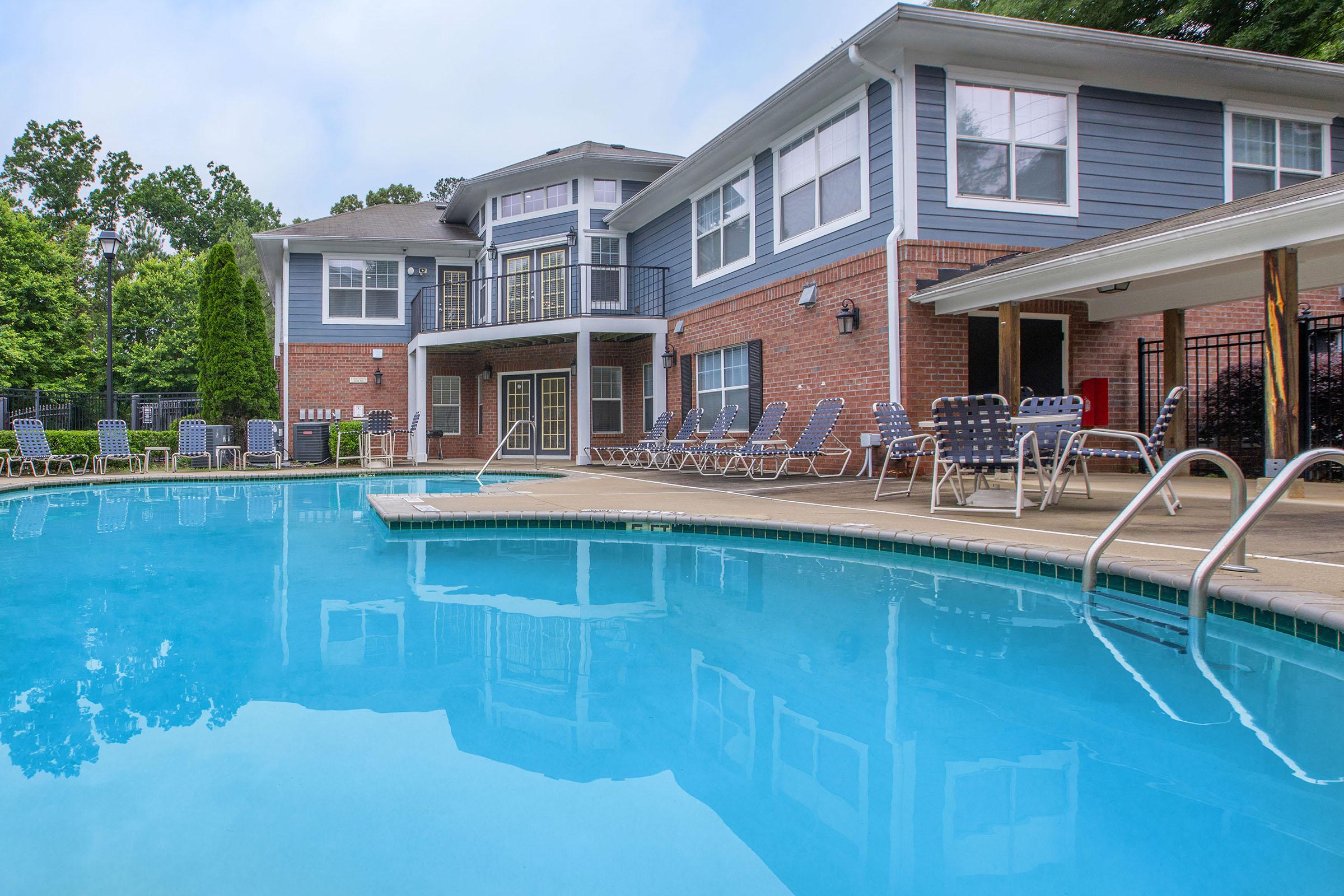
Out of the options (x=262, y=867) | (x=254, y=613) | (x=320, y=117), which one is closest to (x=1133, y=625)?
(x=262, y=867)

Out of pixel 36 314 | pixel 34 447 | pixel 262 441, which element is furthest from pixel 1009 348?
pixel 36 314

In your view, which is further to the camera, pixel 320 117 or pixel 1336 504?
pixel 320 117

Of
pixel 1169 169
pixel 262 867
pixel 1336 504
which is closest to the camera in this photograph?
pixel 262 867

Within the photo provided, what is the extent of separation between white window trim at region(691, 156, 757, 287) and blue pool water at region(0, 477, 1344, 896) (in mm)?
7974

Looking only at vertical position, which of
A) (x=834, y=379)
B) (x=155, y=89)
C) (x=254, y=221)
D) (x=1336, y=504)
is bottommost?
(x=1336, y=504)

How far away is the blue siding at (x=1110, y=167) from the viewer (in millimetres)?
8727

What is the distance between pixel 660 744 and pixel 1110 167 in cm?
957

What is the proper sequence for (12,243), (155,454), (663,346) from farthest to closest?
(12,243) → (155,454) → (663,346)

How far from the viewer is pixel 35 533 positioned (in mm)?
6703

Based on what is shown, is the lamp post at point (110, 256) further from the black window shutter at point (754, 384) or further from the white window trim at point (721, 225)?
the black window shutter at point (754, 384)

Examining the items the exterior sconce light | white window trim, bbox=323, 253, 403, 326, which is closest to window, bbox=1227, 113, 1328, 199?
the exterior sconce light

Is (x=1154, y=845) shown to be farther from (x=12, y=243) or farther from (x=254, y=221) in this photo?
(x=254, y=221)

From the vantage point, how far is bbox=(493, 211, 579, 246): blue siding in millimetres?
15531

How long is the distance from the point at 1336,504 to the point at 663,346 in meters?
9.83
